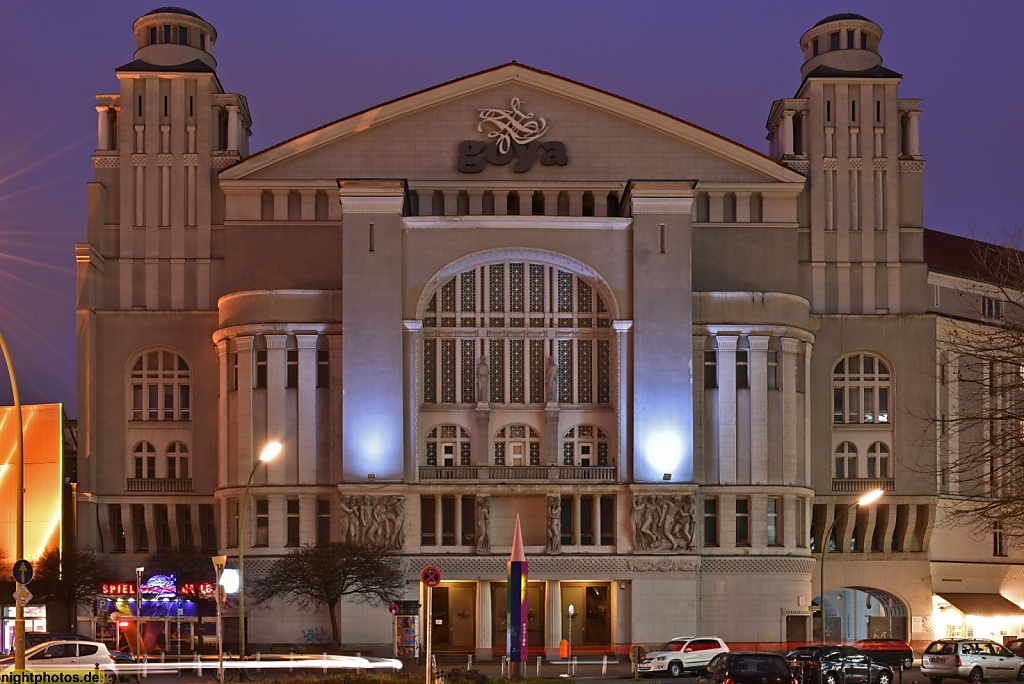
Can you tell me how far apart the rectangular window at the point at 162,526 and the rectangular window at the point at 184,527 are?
515 mm

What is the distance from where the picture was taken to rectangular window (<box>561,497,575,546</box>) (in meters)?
74.1

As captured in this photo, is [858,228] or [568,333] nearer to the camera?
[568,333]

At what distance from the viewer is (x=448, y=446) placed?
7544 cm

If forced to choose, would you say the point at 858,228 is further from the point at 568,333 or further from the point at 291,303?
the point at 291,303

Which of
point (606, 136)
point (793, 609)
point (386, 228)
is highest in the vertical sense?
point (606, 136)

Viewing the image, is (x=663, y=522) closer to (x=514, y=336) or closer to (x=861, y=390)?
(x=514, y=336)

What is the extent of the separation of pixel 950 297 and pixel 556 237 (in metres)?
22.9

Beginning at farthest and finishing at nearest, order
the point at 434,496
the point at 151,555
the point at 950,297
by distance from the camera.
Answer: the point at 950,297, the point at 151,555, the point at 434,496

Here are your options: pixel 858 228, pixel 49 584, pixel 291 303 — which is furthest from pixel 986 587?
pixel 49 584

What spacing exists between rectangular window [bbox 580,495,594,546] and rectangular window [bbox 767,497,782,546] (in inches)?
320

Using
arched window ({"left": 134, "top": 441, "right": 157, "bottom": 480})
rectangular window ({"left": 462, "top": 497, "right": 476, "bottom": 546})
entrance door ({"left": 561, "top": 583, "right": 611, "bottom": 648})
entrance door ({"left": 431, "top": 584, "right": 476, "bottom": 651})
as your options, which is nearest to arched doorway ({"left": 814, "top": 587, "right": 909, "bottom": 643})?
entrance door ({"left": 561, "top": 583, "right": 611, "bottom": 648})

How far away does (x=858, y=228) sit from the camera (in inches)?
3209

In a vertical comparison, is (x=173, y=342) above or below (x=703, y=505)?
above

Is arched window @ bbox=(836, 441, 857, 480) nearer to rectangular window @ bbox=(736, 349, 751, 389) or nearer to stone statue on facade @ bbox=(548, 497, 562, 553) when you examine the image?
rectangular window @ bbox=(736, 349, 751, 389)
